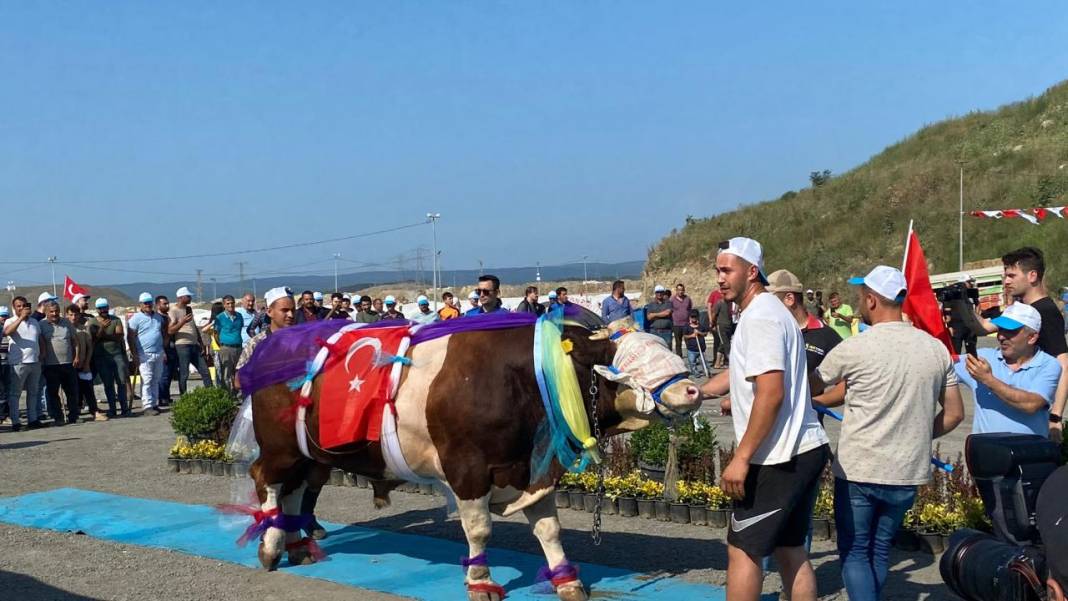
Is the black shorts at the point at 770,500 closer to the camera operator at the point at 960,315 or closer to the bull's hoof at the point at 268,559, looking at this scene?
the camera operator at the point at 960,315

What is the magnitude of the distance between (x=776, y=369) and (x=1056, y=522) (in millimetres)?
1944

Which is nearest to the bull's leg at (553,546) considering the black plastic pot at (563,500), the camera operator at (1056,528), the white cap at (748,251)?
the white cap at (748,251)

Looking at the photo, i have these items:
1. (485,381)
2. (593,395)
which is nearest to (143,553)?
(485,381)

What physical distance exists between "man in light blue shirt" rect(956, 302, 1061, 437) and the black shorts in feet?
4.60

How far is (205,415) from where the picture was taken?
1125 cm

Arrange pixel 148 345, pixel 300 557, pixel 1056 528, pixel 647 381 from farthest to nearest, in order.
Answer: pixel 148 345, pixel 300 557, pixel 647 381, pixel 1056 528

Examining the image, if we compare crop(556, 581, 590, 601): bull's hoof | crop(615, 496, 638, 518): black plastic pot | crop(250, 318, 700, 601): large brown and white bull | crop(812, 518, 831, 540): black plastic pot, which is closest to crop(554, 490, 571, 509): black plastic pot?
crop(615, 496, 638, 518): black plastic pot

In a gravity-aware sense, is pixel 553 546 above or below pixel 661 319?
below

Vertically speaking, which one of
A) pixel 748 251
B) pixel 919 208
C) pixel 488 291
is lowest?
pixel 488 291

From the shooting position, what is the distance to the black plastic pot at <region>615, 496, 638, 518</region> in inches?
332

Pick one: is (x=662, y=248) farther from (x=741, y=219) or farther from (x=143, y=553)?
(x=143, y=553)

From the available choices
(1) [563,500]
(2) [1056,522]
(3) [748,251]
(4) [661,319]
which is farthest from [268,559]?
(4) [661,319]

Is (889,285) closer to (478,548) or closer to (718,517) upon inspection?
(478,548)

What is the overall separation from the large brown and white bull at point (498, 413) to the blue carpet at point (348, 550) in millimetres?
501
